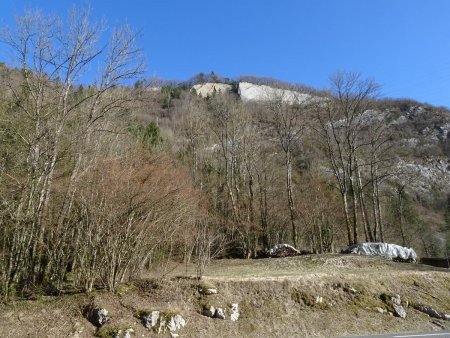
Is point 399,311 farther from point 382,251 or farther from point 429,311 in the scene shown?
point 382,251

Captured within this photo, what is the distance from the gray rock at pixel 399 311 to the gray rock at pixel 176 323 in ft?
23.0

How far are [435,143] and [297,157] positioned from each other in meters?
50.0

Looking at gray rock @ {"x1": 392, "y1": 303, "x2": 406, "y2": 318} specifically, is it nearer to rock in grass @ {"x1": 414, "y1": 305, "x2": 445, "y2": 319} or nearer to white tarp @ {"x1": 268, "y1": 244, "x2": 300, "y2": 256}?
rock in grass @ {"x1": 414, "y1": 305, "x2": 445, "y2": 319}

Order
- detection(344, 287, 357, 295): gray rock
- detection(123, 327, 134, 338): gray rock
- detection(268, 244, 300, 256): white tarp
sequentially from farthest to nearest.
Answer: detection(268, 244, 300, 256): white tarp < detection(344, 287, 357, 295): gray rock < detection(123, 327, 134, 338): gray rock

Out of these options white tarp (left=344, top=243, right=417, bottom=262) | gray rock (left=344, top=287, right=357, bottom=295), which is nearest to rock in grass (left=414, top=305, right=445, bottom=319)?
gray rock (left=344, top=287, right=357, bottom=295)

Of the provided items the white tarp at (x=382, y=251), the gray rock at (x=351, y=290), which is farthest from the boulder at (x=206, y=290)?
the white tarp at (x=382, y=251)

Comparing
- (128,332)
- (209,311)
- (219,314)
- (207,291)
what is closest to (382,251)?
(207,291)

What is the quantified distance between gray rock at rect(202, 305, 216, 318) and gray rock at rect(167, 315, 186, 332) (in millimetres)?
801

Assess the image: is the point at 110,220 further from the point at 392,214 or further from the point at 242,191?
the point at 392,214

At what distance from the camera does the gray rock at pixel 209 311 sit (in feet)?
34.6

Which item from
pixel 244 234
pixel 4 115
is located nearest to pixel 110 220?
pixel 4 115

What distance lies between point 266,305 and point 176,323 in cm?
303

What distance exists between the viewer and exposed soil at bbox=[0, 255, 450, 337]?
9.37 meters

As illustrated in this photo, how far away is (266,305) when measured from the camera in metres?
11.4
